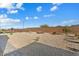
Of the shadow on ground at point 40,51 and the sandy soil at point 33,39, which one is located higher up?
the sandy soil at point 33,39

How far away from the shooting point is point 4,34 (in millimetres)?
1383

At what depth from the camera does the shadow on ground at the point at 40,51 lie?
1.37 metres

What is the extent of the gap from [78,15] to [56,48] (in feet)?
1.26

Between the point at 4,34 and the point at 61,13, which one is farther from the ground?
the point at 61,13

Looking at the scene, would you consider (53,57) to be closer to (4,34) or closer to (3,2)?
(4,34)

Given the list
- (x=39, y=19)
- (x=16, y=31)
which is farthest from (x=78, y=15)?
(x=16, y=31)

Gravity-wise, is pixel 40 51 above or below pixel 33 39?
below

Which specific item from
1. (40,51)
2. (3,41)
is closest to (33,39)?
(40,51)

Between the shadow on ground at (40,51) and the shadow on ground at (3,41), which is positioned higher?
the shadow on ground at (3,41)

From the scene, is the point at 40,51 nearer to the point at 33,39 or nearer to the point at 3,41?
the point at 33,39

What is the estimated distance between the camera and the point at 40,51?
4.52 feet

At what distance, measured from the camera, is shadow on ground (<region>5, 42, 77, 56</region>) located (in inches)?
54.0

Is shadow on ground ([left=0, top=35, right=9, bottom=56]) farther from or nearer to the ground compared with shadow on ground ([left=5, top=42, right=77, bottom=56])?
farther from the ground

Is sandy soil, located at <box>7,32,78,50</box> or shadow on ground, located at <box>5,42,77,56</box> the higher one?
sandy soil, located at <box>7,32,78,50</box>
